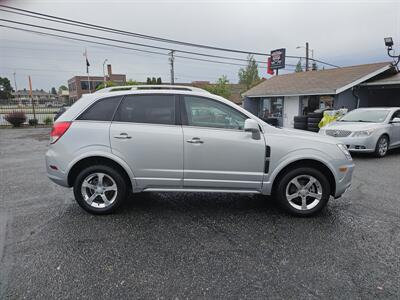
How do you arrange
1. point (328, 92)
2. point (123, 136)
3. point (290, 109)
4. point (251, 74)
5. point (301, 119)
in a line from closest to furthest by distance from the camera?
1. point (123, 136)
2. point (301, 119)
3. point (328, 92)
4. point (290, 109)
5. point (251, 74)

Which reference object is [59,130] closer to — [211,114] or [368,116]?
[211,114]

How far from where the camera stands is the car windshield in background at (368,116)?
26.5 feet

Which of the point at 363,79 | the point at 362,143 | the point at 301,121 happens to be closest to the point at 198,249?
the point at 362,143

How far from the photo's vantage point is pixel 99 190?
358 centimetres

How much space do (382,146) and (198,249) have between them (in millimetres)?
7335

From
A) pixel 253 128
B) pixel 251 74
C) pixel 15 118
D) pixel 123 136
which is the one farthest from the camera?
pixel 251 74

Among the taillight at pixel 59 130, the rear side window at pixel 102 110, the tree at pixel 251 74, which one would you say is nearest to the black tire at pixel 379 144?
the rear side window at pixel 102 110

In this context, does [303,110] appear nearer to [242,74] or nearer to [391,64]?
[391,64]

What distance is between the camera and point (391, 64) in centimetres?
1424

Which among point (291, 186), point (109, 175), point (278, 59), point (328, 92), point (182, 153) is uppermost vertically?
point (278, 59)

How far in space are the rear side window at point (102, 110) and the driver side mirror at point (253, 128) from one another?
180 centimetres

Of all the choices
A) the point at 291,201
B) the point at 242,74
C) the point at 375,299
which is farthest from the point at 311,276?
the point at 242,74

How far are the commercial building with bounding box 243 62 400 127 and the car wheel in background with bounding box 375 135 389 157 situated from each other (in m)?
5.89

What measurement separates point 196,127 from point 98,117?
1356mm
